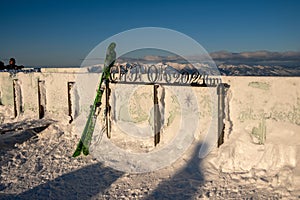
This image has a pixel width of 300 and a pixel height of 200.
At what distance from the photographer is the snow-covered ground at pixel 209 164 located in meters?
4.45

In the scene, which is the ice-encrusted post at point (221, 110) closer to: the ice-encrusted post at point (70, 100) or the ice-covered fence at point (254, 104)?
the ice-covered fence at point (254, 104)

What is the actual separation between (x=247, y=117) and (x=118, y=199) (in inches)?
111

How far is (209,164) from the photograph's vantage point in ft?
17.5

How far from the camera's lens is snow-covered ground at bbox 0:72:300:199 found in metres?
A: 4.45

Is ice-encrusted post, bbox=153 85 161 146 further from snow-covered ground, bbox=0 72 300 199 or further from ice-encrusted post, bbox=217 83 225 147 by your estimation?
ice-encrusted post, bbox=217 83 225 147

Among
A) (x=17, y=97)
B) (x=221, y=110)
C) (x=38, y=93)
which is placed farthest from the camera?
(x=17, y=97)

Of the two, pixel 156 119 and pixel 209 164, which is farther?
pixel 156 119

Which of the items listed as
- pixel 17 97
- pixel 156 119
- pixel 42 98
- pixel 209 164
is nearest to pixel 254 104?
pixel 209 164

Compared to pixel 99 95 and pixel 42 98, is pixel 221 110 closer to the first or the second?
pixel 99 95

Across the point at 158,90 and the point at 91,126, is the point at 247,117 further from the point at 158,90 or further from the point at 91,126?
the point at 91,126

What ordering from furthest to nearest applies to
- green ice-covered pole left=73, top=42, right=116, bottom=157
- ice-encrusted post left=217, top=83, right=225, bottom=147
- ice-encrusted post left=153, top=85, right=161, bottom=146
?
1. green ice-covered pole left=73, top=42, right=116, bottom=157
2. ice-encrusted post left=153, top=85, right=161, bottom=146
3. ice-encrusted post left=217, top=83, right=225, bottom=147

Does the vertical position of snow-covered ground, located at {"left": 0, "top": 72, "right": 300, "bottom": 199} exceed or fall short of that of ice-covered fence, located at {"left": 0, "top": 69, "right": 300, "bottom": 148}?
it falls short

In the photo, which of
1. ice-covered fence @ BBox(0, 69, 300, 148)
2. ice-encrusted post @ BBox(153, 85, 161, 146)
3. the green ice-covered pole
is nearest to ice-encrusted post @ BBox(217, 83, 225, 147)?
ice-covered fence @ BBox(0, 69, 300, 148)

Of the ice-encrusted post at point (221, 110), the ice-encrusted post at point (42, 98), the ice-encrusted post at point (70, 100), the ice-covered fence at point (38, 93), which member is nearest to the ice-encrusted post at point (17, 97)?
the ice-covered fence at point (38, 93)
